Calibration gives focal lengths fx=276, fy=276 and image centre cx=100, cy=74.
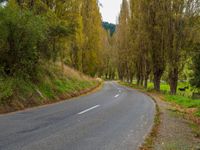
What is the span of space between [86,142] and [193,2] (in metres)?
22.9

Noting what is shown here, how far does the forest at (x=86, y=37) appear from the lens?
50.7ft

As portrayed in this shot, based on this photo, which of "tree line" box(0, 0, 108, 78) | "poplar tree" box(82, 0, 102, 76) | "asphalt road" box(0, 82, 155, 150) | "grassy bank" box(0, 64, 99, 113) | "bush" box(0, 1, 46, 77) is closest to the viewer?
"asphalt road" box(0, 82, 155, 150)

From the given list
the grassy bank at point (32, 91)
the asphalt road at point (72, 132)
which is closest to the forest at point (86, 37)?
the grassy bank at point (32, 91)

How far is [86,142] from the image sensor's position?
697 centimetres

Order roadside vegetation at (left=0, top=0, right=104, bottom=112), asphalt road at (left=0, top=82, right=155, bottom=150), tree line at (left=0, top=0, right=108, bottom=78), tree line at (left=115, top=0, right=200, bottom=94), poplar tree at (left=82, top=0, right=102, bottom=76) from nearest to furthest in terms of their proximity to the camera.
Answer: asphalt road at (left=0, top=82, right=155, bottom=150) < roadside vegetation at (left=0, top=0, right=104, bottom=112) < tree line at (left=0, top=0, right=108, bottom=78) < tree line at (left=115, top=0, right=200, bottom=94) < poplar tree at (left=82, top=0, right=102, bottom=76)

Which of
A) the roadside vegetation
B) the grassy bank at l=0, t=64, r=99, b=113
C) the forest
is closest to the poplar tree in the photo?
the forest

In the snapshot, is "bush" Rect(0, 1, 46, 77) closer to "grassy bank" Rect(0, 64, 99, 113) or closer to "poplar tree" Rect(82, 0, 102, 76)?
"grassy bank" Rect(0, 64, 99, 113)

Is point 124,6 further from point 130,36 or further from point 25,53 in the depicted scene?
point 25,53

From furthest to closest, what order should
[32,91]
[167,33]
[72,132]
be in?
[167,33]
[32,91]
[72,132]

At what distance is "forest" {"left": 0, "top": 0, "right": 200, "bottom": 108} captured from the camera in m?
15.5

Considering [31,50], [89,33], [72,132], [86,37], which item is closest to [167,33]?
[86,37]

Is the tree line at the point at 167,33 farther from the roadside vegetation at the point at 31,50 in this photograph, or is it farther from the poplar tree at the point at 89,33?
the roadside vegetation at the point at 31,50

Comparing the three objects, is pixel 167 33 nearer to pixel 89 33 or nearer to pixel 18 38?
pixel 89 33

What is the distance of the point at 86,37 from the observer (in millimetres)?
38406
